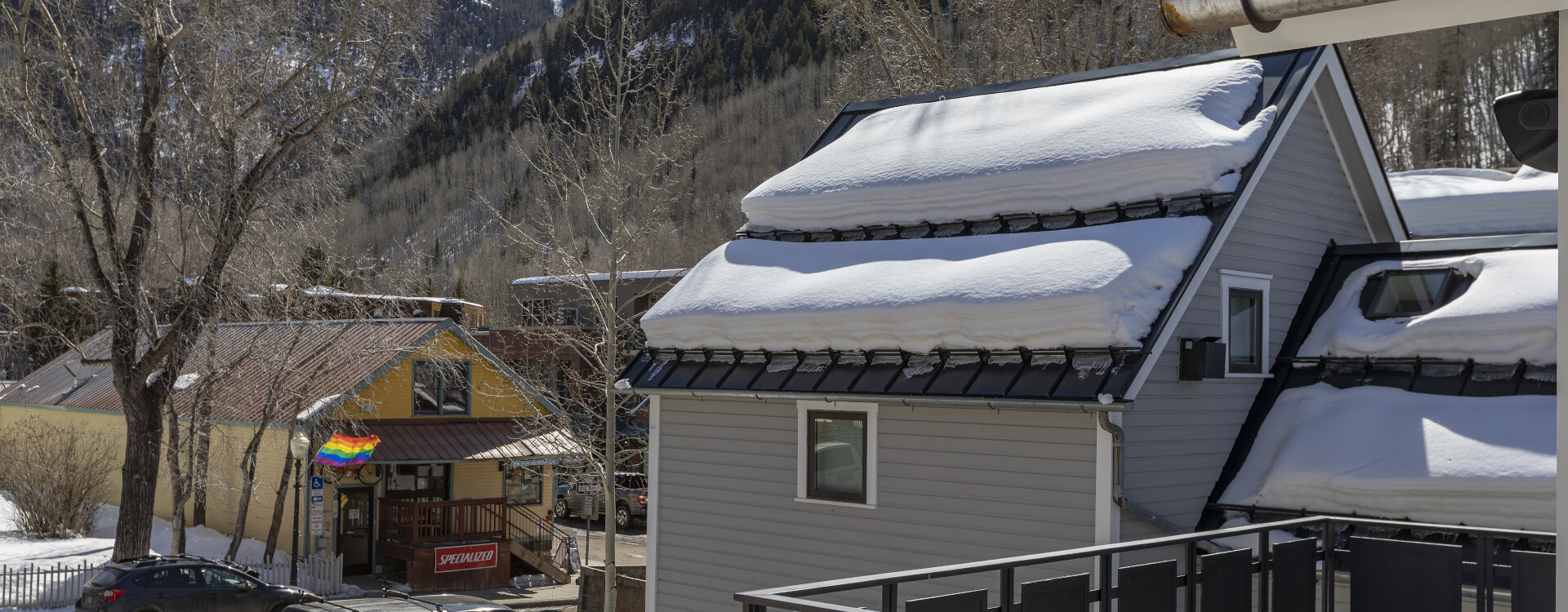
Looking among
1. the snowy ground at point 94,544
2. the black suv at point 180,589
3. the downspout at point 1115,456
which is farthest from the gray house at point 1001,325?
the snowy ground at point 94,544

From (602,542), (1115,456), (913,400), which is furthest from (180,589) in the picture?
(1115,456)

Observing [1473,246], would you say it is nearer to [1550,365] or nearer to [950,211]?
[1550,365]

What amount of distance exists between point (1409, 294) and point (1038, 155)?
13.4ft

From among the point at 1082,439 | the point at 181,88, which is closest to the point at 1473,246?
the point at 1082,439

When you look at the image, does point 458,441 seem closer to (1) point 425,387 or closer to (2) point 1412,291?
(1) point 425,387

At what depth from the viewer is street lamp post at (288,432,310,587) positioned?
24.6 metres

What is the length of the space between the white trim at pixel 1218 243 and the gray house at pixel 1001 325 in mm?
37

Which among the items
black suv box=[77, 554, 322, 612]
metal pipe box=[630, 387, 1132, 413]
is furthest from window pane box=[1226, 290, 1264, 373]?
black suv box=[77, 554, 322, 612]

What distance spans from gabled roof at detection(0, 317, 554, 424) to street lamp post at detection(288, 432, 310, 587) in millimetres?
1083

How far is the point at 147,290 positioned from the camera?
19750 mm

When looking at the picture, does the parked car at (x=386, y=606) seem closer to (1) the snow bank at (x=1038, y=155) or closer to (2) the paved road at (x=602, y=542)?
(1) the snow bank at (x=1038, y=155)

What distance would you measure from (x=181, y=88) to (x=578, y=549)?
1760 cm

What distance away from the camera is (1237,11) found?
167 inches

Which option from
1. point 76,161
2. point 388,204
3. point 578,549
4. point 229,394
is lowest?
point 578,549
